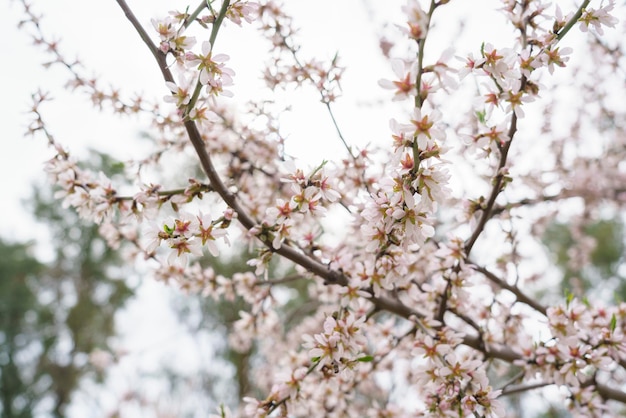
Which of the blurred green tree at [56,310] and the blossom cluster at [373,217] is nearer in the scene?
the blossom cluster at [373,217]

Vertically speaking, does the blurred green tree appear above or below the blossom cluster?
above

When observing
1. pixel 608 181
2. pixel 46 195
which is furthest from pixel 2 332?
pixel 608 181

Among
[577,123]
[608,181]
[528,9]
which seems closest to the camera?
[528,9]

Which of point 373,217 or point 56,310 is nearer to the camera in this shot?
point 373,217

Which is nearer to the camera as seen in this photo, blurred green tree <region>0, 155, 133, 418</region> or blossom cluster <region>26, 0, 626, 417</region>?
blossom cluster <region>26, 0, 626, 417</region>

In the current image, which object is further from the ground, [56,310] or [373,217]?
[56,310]

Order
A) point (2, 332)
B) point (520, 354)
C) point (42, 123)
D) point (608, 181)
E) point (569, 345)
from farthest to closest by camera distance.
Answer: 1. point (2, 332)
2. point (608, 181)
3. point (520, 354)
4. point (42, 123)
5. point (569, 345)

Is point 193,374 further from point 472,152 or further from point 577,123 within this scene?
point 472,152

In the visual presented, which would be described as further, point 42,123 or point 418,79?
point 42,123

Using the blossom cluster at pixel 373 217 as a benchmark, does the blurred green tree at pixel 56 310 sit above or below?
above

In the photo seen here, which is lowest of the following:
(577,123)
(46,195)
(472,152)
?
(472,152)

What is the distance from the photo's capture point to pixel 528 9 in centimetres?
148

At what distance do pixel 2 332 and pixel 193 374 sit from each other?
4615 millimetres

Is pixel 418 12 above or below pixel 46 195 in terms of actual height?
below
